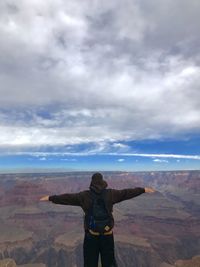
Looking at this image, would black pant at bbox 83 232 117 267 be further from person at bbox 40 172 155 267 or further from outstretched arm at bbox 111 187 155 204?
outstretched arm at bbox 111 187 155 204

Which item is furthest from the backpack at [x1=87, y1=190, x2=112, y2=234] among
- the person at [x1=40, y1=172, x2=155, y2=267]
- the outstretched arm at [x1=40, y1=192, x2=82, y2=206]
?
the outstretched arm at [x1=40, y1=192, x2=82, y2=206]

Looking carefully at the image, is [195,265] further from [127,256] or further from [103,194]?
[103,194]

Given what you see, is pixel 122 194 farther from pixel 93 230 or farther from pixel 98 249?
pixel 98 249

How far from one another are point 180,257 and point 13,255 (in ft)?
286

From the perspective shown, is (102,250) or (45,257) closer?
(102,250)

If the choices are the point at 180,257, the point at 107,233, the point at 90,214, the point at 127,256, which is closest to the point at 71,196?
the point at 90,214

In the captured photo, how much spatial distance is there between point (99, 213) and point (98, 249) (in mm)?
1107

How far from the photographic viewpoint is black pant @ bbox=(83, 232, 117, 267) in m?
11.2

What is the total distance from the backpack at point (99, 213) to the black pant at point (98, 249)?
0.31m

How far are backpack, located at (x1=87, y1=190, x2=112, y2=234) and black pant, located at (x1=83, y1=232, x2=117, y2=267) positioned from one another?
31cm

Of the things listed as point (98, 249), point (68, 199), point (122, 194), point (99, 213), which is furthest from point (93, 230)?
point (122, 194)

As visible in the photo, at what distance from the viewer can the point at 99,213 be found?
11.2 metres

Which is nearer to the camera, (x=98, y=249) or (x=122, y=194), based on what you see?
(x=98, y=249)

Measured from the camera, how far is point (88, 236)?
11.2 m
